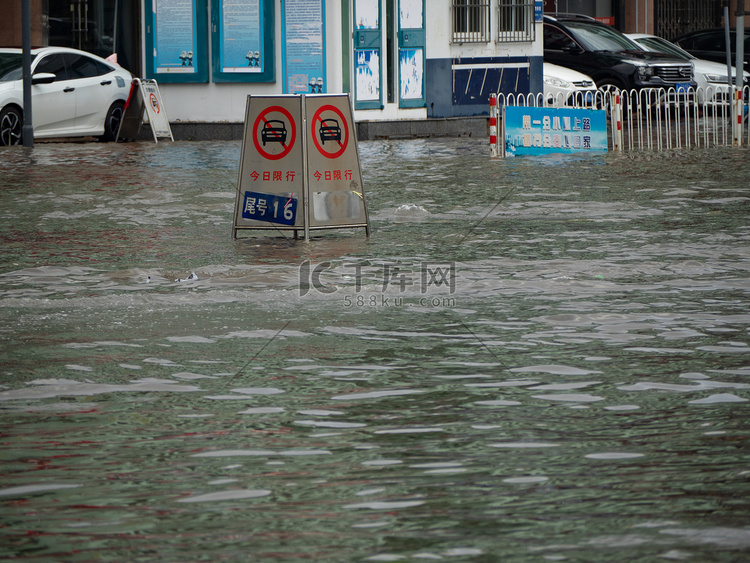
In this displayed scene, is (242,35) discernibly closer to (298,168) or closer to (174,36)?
(174,36)

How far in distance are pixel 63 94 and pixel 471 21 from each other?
7473mm

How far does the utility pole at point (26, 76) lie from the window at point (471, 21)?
26.0 feet

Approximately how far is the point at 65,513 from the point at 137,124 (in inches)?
744

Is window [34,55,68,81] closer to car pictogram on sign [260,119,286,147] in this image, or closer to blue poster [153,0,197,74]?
blue poster [153,0,197,74]

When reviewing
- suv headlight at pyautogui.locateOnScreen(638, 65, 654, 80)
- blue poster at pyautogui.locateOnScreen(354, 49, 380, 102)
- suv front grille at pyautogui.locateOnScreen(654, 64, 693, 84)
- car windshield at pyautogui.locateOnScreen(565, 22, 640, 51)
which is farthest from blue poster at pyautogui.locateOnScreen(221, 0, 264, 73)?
suv front grille at pyautogui.locateOnScreen(654, 64, 693, 84)

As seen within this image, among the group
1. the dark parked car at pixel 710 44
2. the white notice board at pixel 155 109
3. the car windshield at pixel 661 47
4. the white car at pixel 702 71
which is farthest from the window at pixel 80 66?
the dark parked car at pixel 710 44

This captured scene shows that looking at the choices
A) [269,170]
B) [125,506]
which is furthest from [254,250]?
[125,506]

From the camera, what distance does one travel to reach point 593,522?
3916mm

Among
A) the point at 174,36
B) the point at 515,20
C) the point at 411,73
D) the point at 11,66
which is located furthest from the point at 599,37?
the point at 11,66

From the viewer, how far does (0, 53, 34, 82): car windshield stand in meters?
20.6

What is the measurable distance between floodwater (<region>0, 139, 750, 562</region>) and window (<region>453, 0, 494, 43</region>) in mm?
13003

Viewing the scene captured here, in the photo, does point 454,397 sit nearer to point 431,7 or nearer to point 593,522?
point 593,522

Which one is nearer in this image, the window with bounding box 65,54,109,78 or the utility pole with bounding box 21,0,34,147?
the utility pole with bounding box 21,0,34,147

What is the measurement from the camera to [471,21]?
24.4 meters
